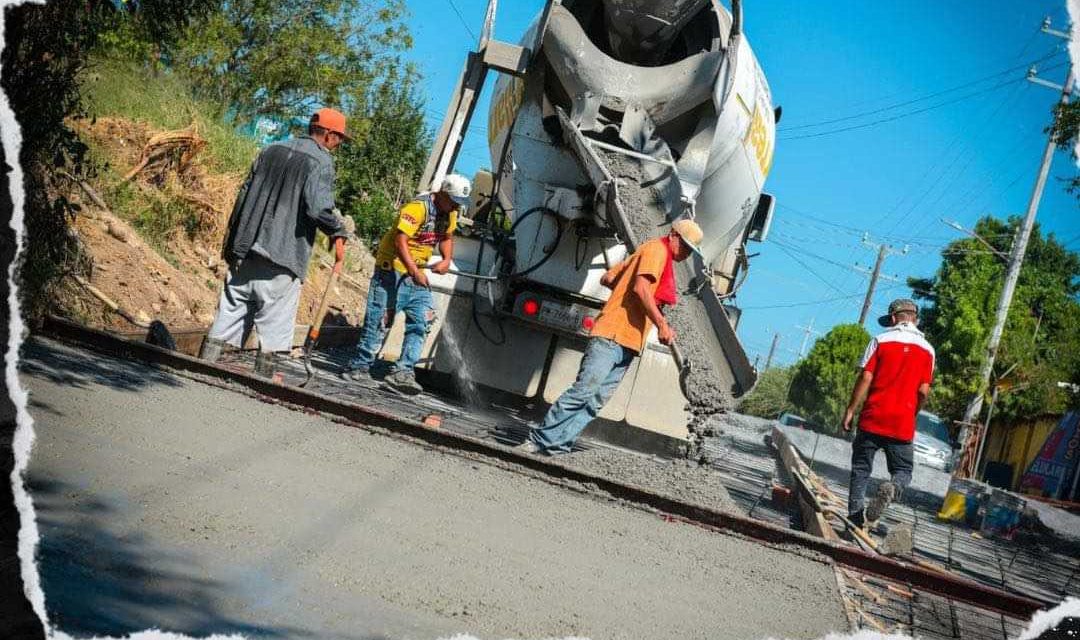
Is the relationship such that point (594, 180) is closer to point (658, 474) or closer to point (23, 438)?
point (658, 474)

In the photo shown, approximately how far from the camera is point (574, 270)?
7.88 metres

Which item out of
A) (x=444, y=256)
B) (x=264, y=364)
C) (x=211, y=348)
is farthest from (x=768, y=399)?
(x=211, y=348)

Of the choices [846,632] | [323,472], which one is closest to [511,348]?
[323,472]

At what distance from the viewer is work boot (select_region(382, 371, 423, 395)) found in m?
7.77

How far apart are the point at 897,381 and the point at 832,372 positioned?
4087cm

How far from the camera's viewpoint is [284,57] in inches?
640

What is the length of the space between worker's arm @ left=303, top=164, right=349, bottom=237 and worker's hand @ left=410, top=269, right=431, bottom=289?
1352 mm

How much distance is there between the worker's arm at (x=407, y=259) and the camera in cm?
761

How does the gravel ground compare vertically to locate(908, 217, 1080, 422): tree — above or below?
below

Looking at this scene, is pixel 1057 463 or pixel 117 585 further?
pixel 1057 463

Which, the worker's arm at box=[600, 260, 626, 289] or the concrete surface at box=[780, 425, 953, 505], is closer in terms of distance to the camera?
the worker's arm at box=[600, 260, 626, 289]

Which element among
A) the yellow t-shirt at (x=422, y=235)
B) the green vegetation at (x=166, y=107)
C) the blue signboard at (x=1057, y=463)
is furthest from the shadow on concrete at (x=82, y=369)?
the blue signboard at (x=1057, y=463)

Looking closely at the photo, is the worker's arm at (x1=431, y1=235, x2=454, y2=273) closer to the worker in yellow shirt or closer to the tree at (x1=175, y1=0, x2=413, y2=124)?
the worker in yellow shirt

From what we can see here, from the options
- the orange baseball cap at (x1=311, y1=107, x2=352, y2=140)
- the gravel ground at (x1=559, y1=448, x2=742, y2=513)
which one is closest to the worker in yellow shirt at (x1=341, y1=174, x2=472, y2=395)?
the orange baseball cap at (x1=311, y1=107, x2=352, y2=140)
